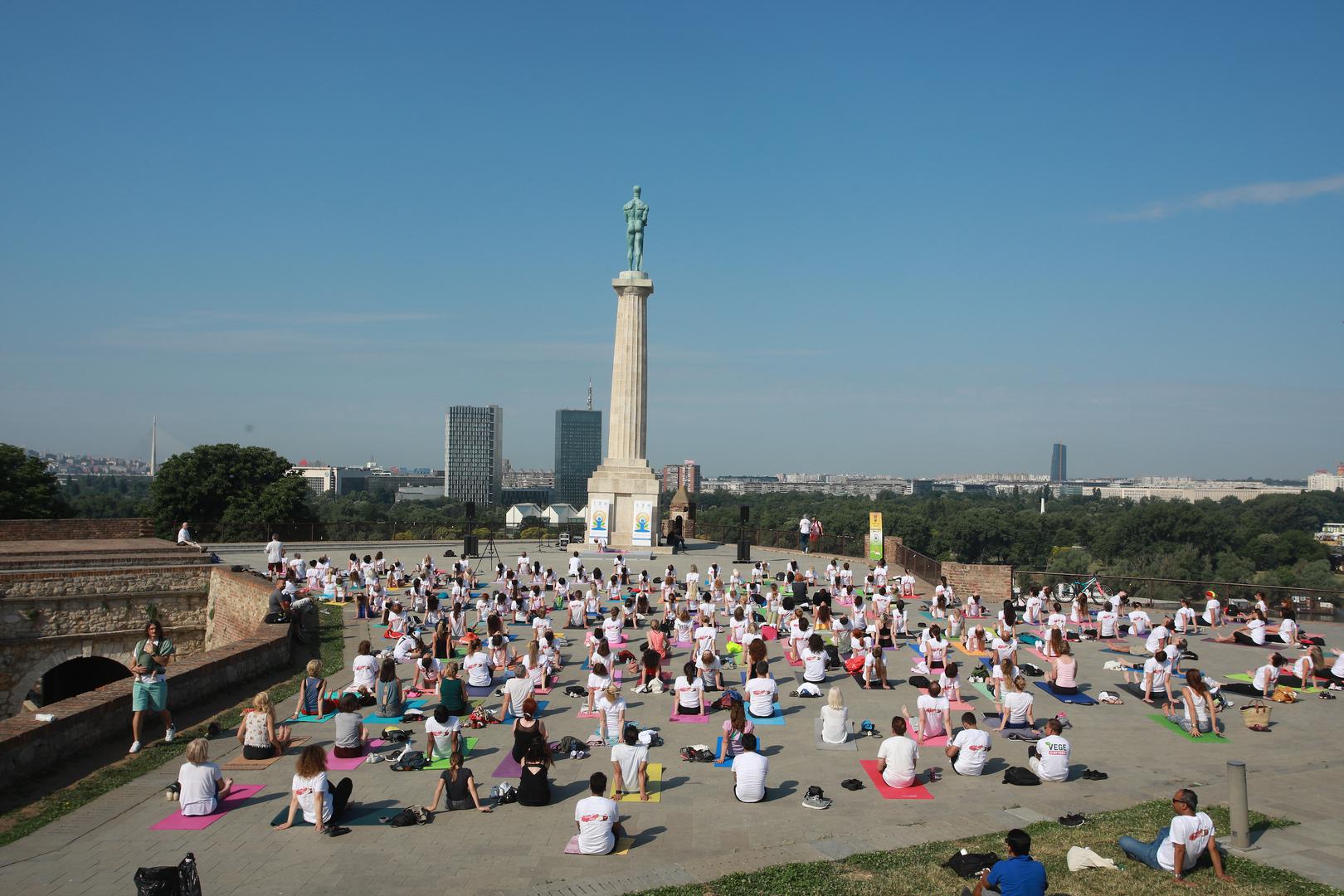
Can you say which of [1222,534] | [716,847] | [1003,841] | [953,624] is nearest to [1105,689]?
[953,624]

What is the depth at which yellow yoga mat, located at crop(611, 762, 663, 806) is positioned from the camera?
34.9 feet

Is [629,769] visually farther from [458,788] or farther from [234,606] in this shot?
[234,606]

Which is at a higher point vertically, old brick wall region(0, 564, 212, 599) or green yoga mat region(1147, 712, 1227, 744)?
old brick wall region(0, 564, 212, 599)

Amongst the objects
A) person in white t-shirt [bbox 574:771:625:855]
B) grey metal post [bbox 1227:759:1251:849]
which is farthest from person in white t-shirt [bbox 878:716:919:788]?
person in white t-shirt [bbox 574:771:625:855]

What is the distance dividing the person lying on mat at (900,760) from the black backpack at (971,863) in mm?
2540

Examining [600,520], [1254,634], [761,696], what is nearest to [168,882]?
[761,696]

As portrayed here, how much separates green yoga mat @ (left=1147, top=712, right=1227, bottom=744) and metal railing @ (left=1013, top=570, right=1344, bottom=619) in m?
9.71

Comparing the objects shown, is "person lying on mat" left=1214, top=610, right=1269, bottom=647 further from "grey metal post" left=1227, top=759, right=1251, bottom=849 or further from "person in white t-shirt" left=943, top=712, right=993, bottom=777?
"grey metal post" left=1227, top=759, right=1251, bottom=849

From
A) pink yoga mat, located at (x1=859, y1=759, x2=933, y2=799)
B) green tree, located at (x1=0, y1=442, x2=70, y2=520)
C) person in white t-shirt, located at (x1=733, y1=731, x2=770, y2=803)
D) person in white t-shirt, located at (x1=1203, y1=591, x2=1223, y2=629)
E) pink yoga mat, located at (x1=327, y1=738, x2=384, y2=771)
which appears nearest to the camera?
person in white t-shirt, located at (x1=733, y1=731, x2=770, y2=803)

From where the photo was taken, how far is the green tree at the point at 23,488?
133 ft

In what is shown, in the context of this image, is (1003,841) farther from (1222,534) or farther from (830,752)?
(1222,534)

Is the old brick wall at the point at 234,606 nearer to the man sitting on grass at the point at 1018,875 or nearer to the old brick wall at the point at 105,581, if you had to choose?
the old brick wall at the point at 105,581

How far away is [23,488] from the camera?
136ft

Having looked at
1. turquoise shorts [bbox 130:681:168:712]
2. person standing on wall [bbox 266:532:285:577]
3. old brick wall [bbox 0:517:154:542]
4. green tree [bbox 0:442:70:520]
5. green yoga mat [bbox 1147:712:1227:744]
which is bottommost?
green yoga mat [bbox 1147:712:1227:744]
